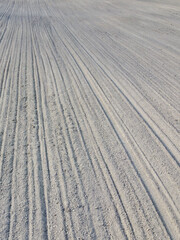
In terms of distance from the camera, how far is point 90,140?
685 cm

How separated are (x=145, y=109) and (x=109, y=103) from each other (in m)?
0.98

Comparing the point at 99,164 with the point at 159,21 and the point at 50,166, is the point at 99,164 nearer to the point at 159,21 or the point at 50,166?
the point at 50,166

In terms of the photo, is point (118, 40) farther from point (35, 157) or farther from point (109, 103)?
point (35, 157)

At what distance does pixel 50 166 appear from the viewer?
19.8ft

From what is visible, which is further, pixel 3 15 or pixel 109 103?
pixel 3 15

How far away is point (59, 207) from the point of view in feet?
16.7

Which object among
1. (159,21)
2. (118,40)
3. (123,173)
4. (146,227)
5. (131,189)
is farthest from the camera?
(159,21)

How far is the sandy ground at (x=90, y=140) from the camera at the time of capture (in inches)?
192

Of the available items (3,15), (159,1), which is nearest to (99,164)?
(3,15)

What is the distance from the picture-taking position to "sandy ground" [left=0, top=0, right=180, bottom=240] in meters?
4.87

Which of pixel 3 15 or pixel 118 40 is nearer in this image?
pixel 118 40

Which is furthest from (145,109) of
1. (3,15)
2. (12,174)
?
(3,15)

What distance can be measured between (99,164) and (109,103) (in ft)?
9.02

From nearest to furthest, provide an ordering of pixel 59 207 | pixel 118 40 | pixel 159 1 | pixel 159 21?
pixel 59 207 < pixel 118 40 < pixel 159 21 < pixel 159 1
